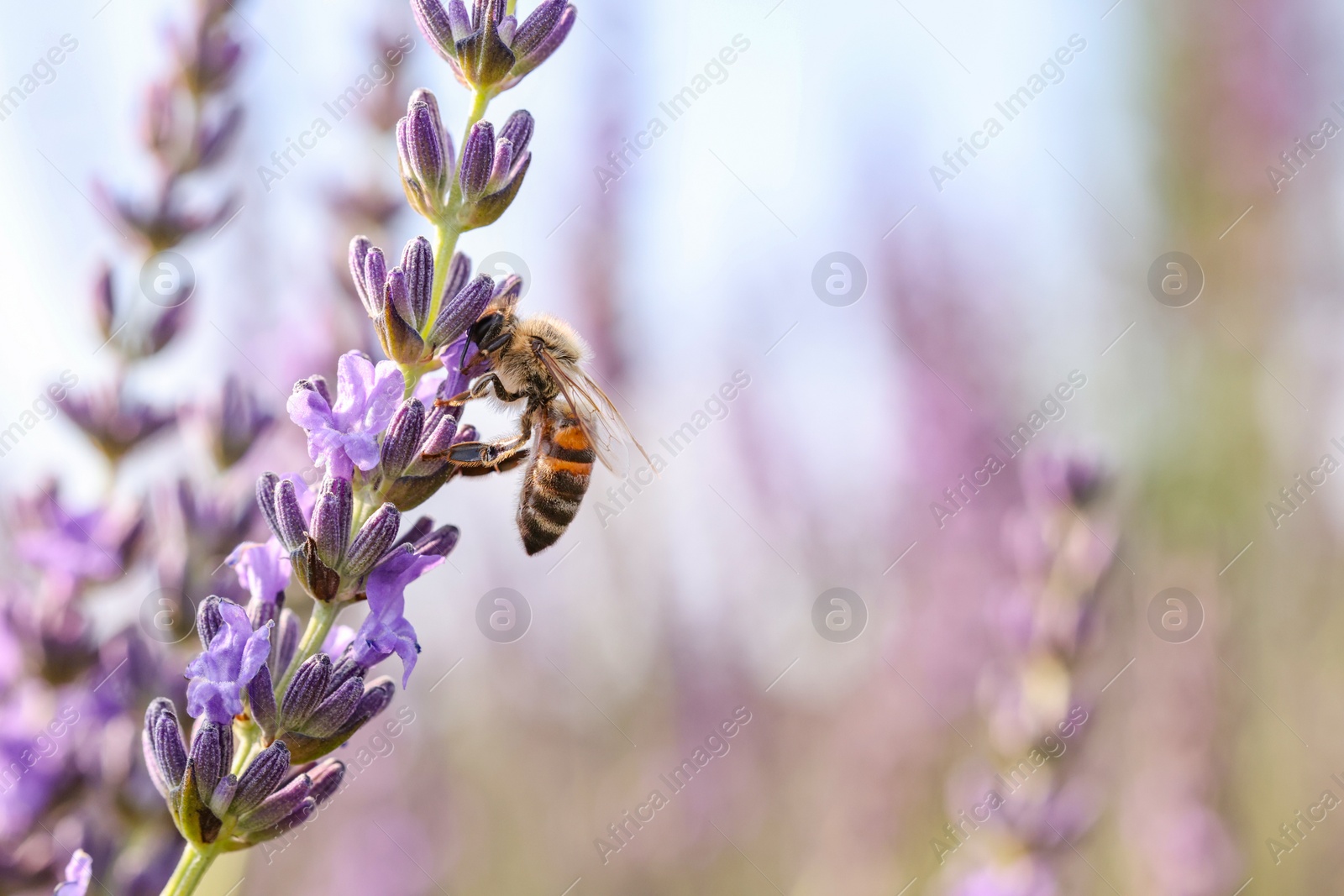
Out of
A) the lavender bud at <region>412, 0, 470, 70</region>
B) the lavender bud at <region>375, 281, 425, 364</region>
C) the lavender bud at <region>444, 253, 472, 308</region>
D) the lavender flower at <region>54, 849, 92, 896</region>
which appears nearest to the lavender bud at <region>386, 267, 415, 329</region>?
the lavender bud at <region>375, 281, 425, 364</region>

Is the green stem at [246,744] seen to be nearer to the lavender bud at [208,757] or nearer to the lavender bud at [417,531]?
the lavender bud at [208,757]

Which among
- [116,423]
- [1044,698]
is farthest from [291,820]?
[1044,698]

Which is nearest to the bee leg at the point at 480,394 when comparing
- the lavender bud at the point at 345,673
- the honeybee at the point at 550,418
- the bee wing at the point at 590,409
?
the honeybee at the point at 550,418

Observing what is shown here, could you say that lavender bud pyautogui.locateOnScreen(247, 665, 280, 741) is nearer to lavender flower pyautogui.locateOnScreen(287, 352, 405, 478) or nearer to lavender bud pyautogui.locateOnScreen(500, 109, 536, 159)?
lavender flower pyautogui.locateOnScreen(287, 352, 405, 478)

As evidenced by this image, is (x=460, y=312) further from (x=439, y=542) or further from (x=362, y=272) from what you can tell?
(x=439, y=542)

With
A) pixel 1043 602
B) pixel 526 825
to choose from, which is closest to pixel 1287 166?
pixel 1043 602

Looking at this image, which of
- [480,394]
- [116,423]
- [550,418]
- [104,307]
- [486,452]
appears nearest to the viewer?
[486,452]
